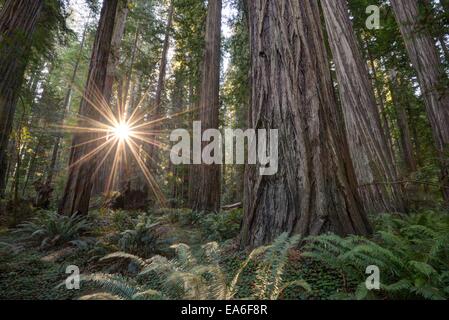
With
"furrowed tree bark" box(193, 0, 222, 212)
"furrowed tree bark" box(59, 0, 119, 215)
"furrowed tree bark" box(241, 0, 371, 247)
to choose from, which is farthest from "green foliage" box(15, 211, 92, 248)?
"furrowed tree bark" box(241, 0, 371, 247)

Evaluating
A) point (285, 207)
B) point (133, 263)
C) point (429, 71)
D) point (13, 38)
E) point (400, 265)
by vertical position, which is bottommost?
point (133, 263)

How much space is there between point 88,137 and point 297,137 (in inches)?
220

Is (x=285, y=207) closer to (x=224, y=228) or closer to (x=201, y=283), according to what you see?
(x=201, y=283)

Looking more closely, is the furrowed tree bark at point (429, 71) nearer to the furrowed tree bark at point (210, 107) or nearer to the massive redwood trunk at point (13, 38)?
the furrowed tree bark at point (210, 107)

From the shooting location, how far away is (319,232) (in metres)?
3.04

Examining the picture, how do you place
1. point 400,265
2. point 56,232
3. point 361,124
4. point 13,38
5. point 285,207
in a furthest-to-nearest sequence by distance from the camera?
1. point 361,124
2. point 56,232
3. point 13,38
4. point 285,207
5. point 400,265

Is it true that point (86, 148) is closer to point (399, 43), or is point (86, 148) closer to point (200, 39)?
point (200, 39)

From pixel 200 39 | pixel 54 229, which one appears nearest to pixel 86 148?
pixel 54 229

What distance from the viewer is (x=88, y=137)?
22.4ft

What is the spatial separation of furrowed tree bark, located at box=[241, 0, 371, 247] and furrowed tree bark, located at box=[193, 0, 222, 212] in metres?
4.85

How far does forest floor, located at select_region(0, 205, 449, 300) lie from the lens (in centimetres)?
233

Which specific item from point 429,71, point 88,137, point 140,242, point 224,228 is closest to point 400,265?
point 224,228

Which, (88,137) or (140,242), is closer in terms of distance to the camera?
(140,242)
